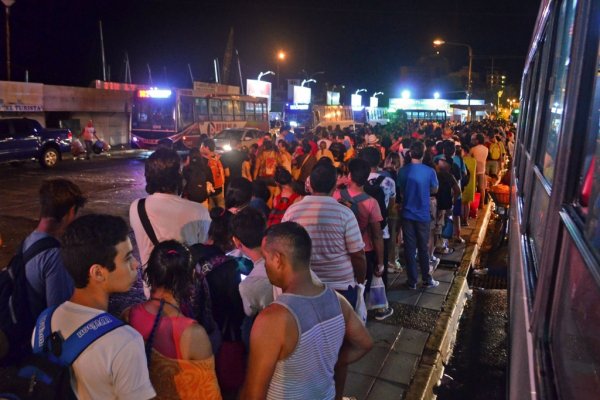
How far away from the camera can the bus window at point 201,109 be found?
24.8 meters

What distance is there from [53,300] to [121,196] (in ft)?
36.5

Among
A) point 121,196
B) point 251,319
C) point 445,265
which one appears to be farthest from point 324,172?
point 121,196

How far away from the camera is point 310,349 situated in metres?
2.30

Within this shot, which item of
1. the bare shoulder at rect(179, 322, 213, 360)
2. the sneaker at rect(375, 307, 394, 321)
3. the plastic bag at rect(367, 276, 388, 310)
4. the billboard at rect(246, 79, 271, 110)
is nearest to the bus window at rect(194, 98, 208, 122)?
the billboard at rect(246, 79, 271, 110)

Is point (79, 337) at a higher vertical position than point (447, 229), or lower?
higher

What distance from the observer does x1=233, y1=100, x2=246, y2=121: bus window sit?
27297 mm

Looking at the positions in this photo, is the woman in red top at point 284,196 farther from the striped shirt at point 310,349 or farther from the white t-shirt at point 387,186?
the striped shirt at point 310,349

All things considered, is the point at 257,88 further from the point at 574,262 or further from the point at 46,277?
the point at 574,262

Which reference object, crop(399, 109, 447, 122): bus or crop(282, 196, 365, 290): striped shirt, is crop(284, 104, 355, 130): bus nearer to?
crop(399, 109, 447, 122): bus

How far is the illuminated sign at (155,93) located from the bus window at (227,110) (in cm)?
315

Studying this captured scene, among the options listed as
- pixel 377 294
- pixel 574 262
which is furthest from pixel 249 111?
pixel 574 262

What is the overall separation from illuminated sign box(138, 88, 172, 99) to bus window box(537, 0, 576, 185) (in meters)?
22.2

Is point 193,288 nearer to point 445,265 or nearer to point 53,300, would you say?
point 53,300

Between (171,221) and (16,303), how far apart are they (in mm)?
1152
